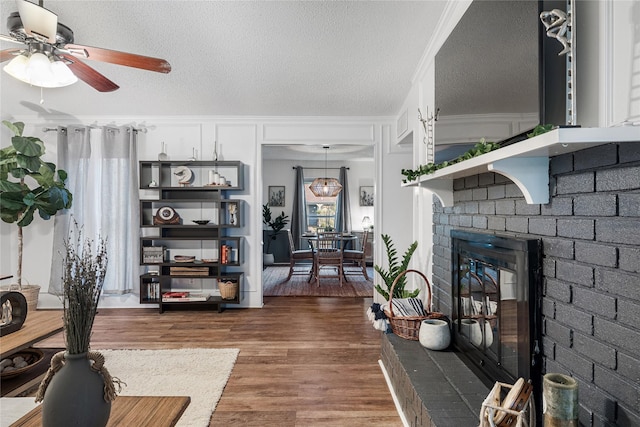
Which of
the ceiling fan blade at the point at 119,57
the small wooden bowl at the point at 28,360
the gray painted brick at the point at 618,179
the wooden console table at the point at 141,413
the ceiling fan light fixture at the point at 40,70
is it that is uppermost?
the ceiling fan blade at the point at 119,57

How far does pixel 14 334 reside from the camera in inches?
102

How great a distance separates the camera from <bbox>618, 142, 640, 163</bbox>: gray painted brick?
96 cm

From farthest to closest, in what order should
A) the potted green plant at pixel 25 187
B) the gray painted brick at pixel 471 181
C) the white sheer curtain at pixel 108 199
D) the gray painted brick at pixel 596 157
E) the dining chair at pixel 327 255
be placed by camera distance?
the dining chair at pixel 327 255, the white sheer curtain at pixel 108 199, the potted green plant at pixel 25 187, the gray painted brick at pixel 471 181, the gray painted brick at pixel 596 157

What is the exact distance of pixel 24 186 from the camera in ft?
13.5

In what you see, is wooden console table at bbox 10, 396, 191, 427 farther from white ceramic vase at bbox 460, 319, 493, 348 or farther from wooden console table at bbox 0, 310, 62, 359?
white ceramic vase at bbox 460, 319, 493, 348

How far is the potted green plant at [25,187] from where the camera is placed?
393cm

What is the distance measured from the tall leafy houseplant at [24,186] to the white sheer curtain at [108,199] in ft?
1.35

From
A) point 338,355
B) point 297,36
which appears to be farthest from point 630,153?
point 338,355

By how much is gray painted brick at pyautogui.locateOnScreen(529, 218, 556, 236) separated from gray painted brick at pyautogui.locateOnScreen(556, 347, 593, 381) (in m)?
0.41

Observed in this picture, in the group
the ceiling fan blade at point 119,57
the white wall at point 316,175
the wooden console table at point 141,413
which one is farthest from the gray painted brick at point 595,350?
the white wall at point 316,175

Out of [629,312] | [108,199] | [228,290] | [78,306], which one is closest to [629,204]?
[629,312]

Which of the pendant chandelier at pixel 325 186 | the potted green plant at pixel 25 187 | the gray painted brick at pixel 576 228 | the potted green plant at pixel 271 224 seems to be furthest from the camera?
the potted green plant at pixel 271 224

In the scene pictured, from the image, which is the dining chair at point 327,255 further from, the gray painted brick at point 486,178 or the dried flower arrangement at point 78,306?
the dried flower arrangement at point 78,306

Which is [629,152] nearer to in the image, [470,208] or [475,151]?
[475,151]
